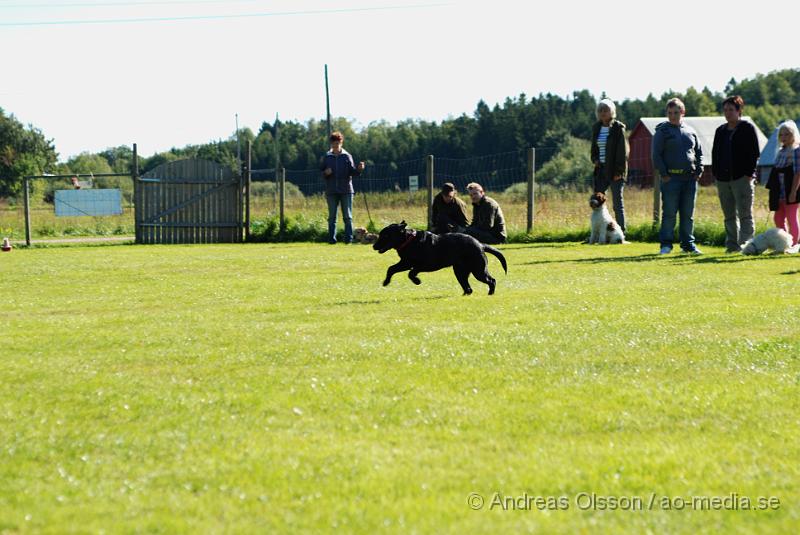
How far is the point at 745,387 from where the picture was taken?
577 cm

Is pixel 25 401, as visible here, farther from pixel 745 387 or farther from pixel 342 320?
pixel 745 387

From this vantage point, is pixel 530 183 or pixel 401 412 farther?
pixel 530 183

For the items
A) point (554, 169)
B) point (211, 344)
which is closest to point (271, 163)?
point (554, 169)

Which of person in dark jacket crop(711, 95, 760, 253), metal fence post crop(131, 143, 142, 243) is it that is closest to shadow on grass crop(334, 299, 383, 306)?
person in dark jacket crop(711, 95, 760, 253)

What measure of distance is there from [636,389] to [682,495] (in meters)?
1.82

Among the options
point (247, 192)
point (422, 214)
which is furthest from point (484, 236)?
point (422, 214)

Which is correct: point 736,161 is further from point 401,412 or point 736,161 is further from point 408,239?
point 401,412

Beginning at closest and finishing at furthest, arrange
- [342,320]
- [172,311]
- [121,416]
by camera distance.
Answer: [121,416] → [342,320] → [172,311]

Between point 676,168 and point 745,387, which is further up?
point 676,168

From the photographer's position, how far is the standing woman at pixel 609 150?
690 inches

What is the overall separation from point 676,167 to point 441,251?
6.22m

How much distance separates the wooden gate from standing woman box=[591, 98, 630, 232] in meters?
10.7

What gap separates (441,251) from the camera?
1052cm

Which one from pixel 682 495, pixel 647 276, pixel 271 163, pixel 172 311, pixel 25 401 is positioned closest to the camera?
pixel 682 495
